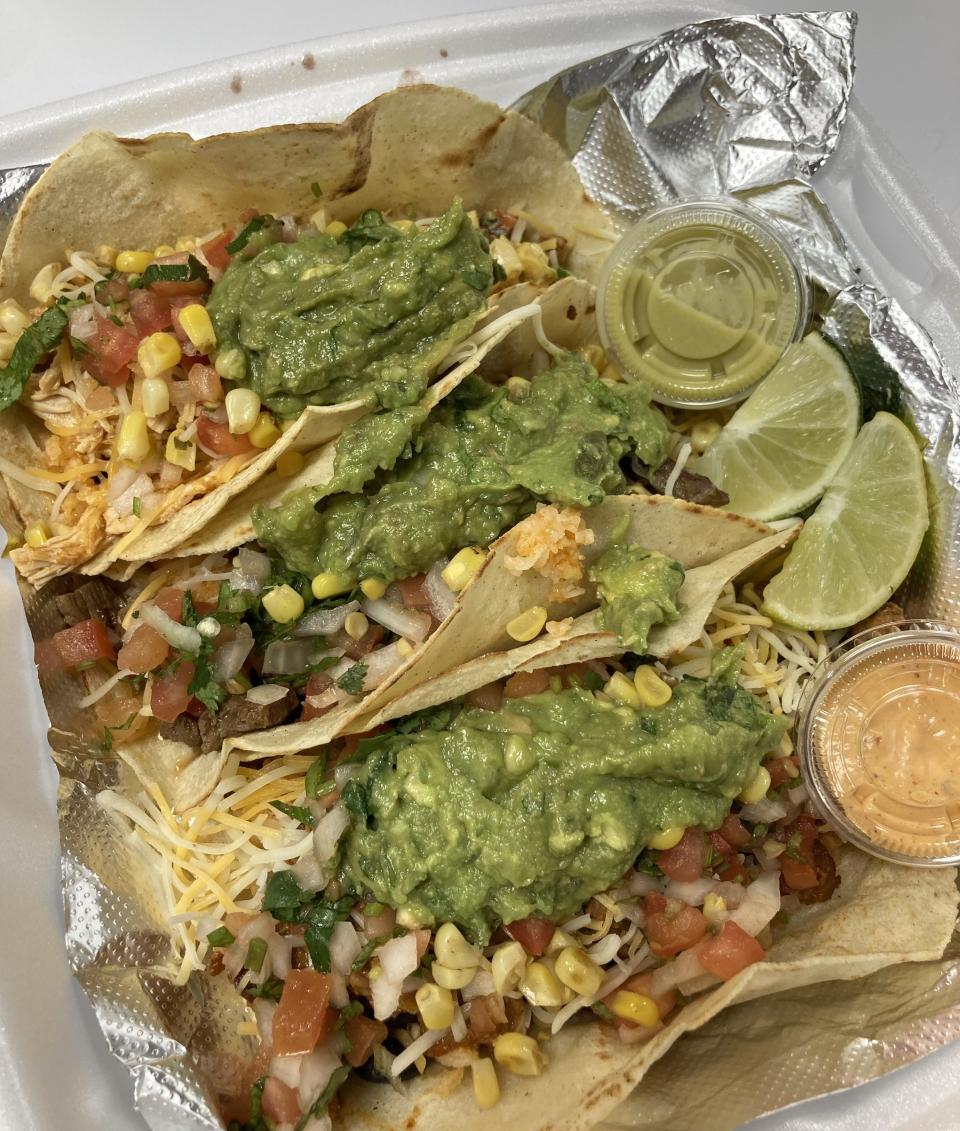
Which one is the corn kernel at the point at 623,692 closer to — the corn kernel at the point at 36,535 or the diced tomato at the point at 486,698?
the diced tomato at the point at 486,698

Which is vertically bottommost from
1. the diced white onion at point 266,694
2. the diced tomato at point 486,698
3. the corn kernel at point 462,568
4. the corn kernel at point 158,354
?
the diced tomato at point 486,698

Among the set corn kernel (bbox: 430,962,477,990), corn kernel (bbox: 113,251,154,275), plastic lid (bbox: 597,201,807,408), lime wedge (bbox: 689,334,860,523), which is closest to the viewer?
corn kernel (bbox: 430,962,477,990)

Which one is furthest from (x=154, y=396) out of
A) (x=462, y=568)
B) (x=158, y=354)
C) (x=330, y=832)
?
(x=330, y=832)

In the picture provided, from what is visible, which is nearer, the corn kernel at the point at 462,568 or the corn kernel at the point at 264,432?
the corn kernel at the point at 462,568

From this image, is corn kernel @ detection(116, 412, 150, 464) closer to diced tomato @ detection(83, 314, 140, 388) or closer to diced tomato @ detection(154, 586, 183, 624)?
diced tomato @ detection(83, 314, 140, 388)

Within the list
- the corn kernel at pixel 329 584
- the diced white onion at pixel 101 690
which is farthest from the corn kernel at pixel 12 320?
the corn kernel at pixel 329 584

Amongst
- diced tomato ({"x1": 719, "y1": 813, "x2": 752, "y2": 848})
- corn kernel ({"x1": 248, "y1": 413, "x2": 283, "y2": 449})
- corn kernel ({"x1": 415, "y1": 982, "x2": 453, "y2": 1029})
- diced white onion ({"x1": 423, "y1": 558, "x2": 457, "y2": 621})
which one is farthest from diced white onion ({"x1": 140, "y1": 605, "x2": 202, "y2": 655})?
diced tomato ({"x1": 719, "y1": 813, "x2": 752, "y2": 848})

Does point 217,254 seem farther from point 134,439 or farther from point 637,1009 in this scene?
point 637,1009

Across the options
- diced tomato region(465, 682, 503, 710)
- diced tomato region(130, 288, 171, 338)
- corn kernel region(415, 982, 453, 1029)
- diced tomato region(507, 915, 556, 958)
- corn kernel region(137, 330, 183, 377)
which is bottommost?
corn kernel region(415, 982, 453, 1029)
